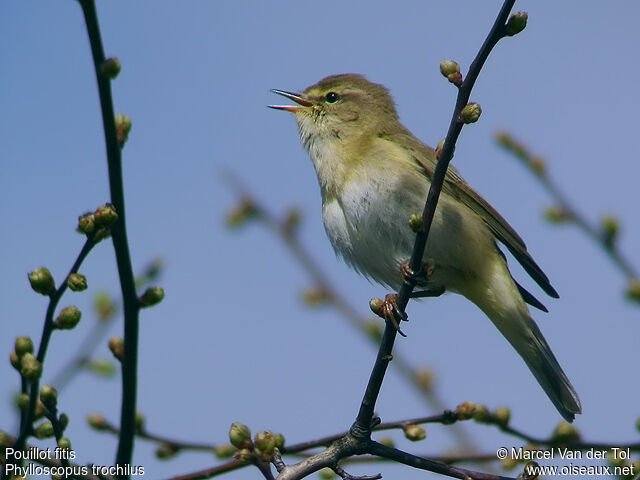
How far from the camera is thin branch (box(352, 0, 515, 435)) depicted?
217 centimetres

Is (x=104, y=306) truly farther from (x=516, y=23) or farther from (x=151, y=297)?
(x=516, y=23)

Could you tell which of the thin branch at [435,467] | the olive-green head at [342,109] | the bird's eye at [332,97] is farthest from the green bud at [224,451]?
the bird's eye at [332,97]

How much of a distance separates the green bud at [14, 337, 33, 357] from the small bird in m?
2.29

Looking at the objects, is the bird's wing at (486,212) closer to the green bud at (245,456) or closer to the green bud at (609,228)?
the green bud at (609,228)

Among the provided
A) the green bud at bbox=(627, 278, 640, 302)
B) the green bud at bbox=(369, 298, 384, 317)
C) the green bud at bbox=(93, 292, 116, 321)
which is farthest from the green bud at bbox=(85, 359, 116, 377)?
the green bud at bbox=(627, 278, 640, 302)

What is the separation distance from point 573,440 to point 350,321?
1345mm

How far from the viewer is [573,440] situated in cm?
262

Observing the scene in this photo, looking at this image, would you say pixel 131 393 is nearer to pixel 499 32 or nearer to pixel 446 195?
pixel 499 32

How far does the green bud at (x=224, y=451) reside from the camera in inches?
103

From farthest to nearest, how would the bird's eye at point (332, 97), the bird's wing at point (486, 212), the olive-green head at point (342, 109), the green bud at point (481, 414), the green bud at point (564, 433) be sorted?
1. the bird's eye at point (332, 97)
2. the olive-green head at point (342, 109)
3. the bird's wing at point (486, 212)
4. the green bud at point (481, 414)
5. the green bud at point (564, 433)

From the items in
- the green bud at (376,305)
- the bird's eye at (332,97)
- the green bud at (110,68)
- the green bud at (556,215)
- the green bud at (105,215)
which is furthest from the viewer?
the bird's eye at (332,97)

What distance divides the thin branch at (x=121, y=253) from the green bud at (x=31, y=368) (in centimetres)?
22

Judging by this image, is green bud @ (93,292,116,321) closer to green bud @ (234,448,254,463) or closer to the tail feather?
green bud @ (234,448,254,463)

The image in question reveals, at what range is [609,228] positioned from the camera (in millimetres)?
3197
